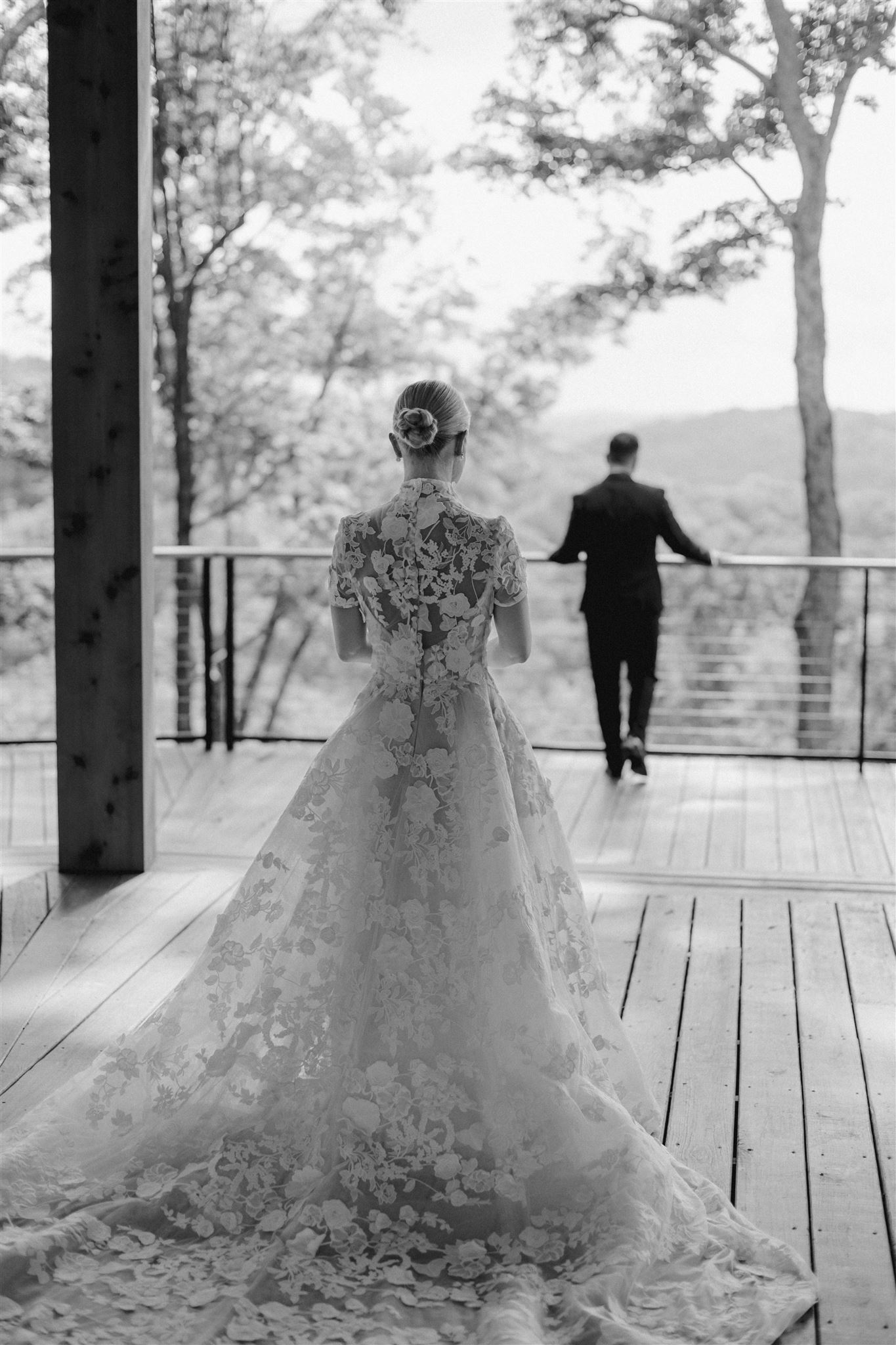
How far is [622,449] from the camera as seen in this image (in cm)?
583

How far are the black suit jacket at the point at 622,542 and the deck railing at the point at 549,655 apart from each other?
4.37 m

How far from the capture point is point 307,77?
33.1 ft

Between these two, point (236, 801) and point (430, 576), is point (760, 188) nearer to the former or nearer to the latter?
point (236, 801)

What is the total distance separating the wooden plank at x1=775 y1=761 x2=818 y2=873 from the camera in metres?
4.80

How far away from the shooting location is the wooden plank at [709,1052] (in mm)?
2752

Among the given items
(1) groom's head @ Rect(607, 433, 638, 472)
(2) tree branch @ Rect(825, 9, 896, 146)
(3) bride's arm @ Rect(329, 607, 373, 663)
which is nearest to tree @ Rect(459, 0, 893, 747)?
(2) tree branch @ Rect(825, 9, 896, 146)

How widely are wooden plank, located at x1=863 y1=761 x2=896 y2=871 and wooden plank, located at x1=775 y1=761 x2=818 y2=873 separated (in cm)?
25

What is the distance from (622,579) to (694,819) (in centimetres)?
111

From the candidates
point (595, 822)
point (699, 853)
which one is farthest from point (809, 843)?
point (595, 822)

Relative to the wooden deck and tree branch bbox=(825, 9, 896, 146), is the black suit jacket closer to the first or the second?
the wooden deck

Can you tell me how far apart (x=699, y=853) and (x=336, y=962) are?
8.58 ft

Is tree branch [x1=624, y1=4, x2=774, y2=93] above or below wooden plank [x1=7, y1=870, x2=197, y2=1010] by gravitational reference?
above

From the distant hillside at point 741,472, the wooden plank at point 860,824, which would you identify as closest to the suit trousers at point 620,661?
the wooden plank at point 860,824

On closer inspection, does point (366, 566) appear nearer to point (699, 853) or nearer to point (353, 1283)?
point (353, 1283)
